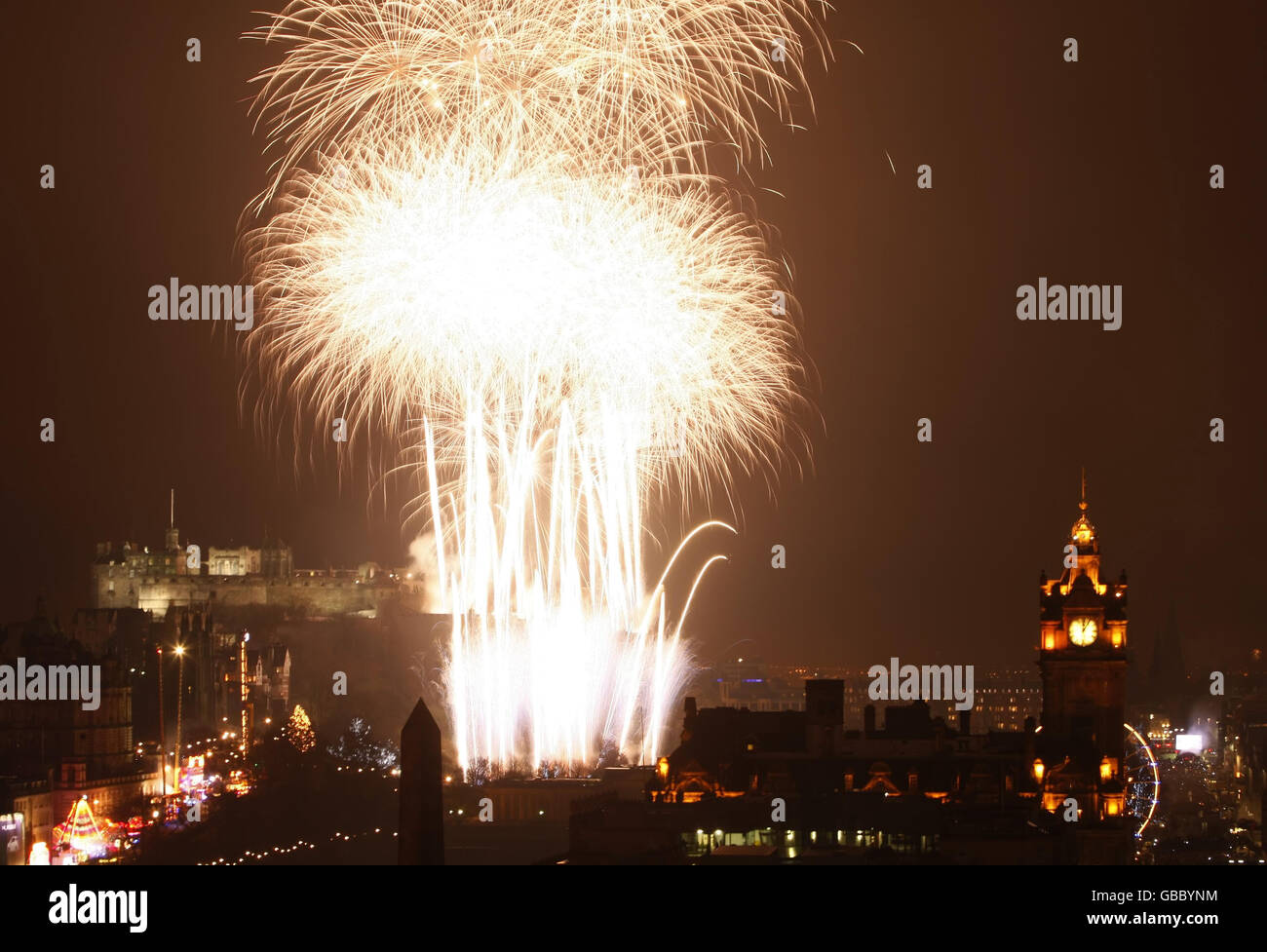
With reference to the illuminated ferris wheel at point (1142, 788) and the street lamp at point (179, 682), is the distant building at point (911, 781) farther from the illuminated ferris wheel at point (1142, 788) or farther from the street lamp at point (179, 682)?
the street lamp at point (179, 682)

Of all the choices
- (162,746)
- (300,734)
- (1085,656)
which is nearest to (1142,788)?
(1085,656)

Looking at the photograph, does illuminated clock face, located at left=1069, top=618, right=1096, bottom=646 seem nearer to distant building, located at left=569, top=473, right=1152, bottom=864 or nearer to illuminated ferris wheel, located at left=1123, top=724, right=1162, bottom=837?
distant building, located at left=569, top=473, right=1152, bottom=864

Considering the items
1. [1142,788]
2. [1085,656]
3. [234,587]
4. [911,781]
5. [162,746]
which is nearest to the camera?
[911,781]

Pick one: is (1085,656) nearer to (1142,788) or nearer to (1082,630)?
(1082,630)

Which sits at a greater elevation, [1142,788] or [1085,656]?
[1085,656]

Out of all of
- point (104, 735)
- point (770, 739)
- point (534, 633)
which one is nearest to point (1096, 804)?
point (770, 739)

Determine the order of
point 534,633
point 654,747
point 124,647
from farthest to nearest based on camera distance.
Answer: point 124,647, point 654,747, point 534,633
